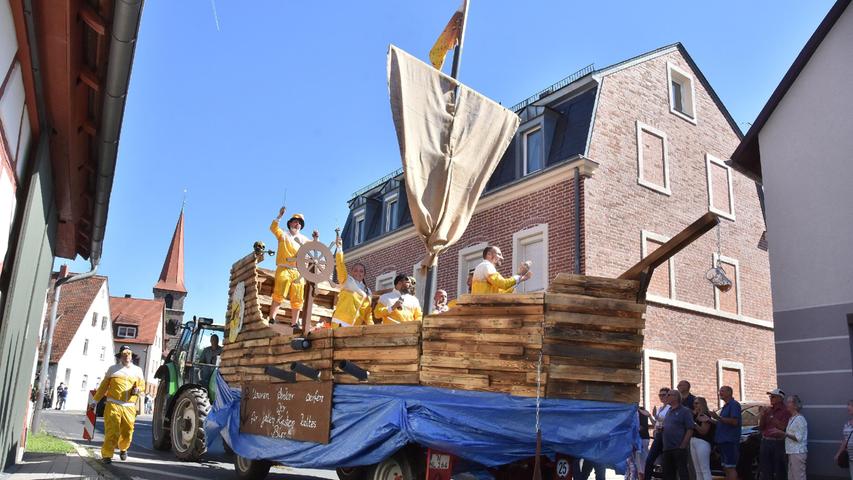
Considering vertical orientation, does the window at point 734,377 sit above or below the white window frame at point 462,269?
below

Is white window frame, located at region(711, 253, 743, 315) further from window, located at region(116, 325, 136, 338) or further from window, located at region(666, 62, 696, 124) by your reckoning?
window, located at region(116, 325, 136, 338)

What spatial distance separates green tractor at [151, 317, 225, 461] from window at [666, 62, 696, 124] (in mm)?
13140

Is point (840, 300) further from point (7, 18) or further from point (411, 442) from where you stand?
point (7, 18)

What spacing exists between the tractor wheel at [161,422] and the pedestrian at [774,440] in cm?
928

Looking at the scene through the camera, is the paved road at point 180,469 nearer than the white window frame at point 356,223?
Yes

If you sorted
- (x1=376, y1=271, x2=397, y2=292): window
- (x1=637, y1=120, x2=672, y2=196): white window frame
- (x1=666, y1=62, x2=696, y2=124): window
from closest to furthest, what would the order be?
1. (x1=637, y1=120, x2=672, y2=196): white window frame
2. (x1=666, y1=62, x2=696, y2=124): window
3. (x1=376, y1=271, x2=397, y2=292): window

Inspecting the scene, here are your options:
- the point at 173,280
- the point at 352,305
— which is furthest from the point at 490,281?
the point at 173,280

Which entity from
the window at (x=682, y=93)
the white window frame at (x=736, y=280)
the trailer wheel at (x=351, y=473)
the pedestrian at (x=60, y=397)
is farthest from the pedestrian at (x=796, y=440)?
the pedestrian at (x=60, y=397)

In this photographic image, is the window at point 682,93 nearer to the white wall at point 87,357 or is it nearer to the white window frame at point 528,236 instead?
the white window frame at point 528,236

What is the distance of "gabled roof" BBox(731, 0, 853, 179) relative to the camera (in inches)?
389

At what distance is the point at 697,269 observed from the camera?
56.0 ft

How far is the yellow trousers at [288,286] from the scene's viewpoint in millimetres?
9383

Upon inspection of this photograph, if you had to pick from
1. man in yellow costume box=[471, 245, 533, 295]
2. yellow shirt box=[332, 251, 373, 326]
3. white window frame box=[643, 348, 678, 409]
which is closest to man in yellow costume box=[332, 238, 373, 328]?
yellow shirt box=[332, 251, 373, 326]

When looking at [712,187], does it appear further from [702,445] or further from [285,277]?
[285,277]
